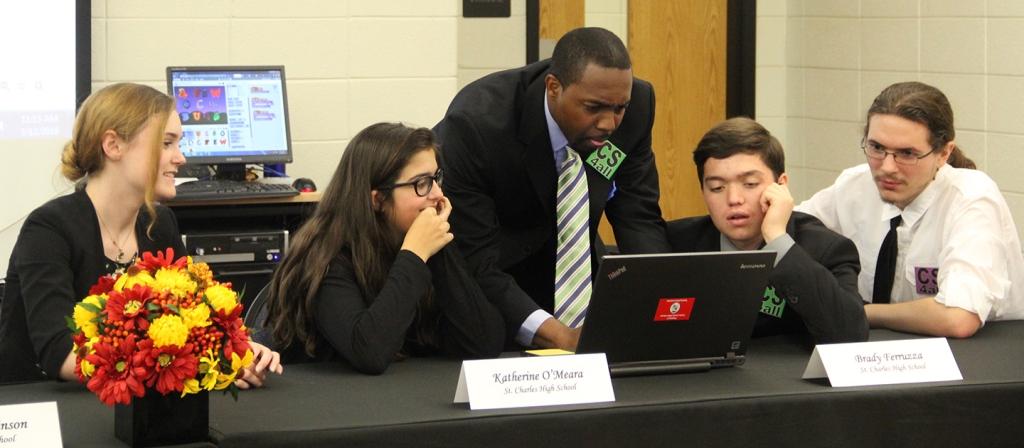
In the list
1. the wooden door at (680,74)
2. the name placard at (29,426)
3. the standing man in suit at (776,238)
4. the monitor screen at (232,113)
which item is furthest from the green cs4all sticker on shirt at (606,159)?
the wooden door at (680,74)

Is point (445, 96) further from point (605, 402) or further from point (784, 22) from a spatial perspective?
point (605, 402)

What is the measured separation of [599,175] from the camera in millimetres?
2275

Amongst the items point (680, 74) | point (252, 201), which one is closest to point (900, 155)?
point (252, 201)

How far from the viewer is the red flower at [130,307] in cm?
126

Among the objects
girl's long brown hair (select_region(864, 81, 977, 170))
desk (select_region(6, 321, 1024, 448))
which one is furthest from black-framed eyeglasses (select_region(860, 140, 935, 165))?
desk (select_region(6, 321, 1024, 448))

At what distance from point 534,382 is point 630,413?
0.47 ft

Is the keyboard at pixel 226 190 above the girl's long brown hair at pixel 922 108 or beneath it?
beneath

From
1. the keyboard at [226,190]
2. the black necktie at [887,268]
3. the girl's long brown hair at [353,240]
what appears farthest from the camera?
the keyboard at [226,190]

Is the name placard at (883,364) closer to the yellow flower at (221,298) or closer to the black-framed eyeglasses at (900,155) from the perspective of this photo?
the black-framed eyeglasses at (900,155)

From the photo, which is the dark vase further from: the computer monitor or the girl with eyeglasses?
the computer monitor

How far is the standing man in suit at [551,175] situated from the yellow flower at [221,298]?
785 millimetres

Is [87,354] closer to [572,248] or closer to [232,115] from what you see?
[572,248]

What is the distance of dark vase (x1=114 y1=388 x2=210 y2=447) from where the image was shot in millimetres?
1300

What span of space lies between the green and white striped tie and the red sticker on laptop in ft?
2.11
